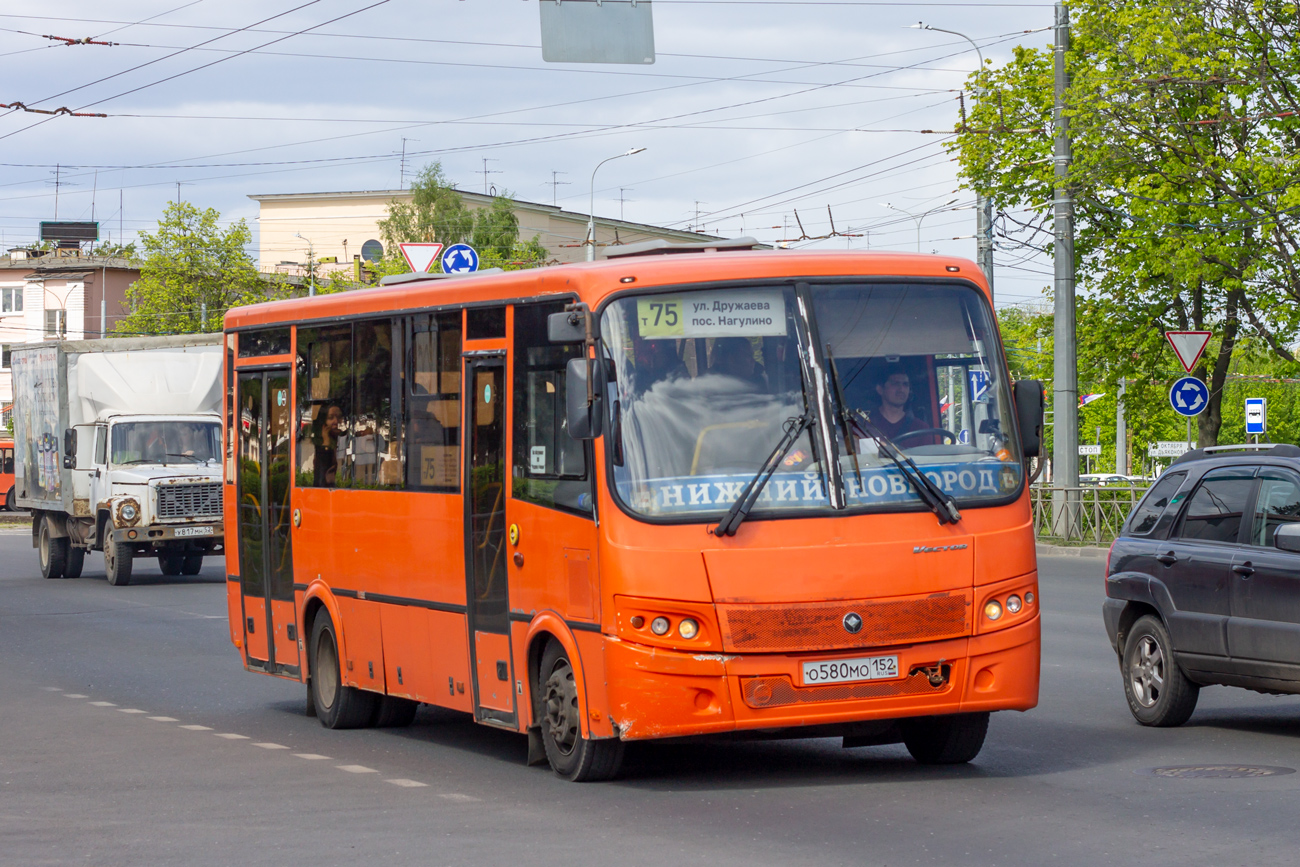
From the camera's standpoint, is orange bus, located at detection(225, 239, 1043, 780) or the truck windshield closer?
orange bus, located at detection(225, 239, 1043, 780)

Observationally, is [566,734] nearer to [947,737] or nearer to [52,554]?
[947,737]

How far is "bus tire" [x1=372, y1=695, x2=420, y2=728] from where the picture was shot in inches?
502

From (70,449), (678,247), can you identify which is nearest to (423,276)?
(678,247)

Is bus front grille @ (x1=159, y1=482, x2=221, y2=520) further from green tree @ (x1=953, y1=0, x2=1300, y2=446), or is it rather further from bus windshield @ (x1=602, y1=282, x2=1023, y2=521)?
bus windshield @ (x1=602, y1=282, x2=1023, y2=521)

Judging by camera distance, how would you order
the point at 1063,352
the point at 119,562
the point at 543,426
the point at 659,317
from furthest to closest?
the point at 1063,352
the point at 119,562
the point at 543,426
the point at 659,317

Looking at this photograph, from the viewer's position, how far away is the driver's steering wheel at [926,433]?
9305 millimetres

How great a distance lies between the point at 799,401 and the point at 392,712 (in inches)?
188

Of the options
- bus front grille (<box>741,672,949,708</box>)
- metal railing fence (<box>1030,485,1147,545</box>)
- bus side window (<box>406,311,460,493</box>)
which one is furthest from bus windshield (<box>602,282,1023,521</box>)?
metal railing fence (<box>1030,485,1147,545</box>)

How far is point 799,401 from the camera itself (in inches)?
363

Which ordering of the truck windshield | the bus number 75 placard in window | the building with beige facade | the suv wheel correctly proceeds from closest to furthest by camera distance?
the bus number 75 placard in window, the suv wheel, the truck windshield, the building with beige facade

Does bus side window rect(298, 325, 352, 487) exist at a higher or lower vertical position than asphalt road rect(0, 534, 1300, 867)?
higher

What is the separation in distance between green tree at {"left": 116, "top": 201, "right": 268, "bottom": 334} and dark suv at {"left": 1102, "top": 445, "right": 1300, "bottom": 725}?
60.2 metres

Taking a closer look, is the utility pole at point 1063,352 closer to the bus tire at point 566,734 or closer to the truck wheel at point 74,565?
the truck wheel at point 74,565

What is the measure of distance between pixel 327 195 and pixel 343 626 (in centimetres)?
9718
